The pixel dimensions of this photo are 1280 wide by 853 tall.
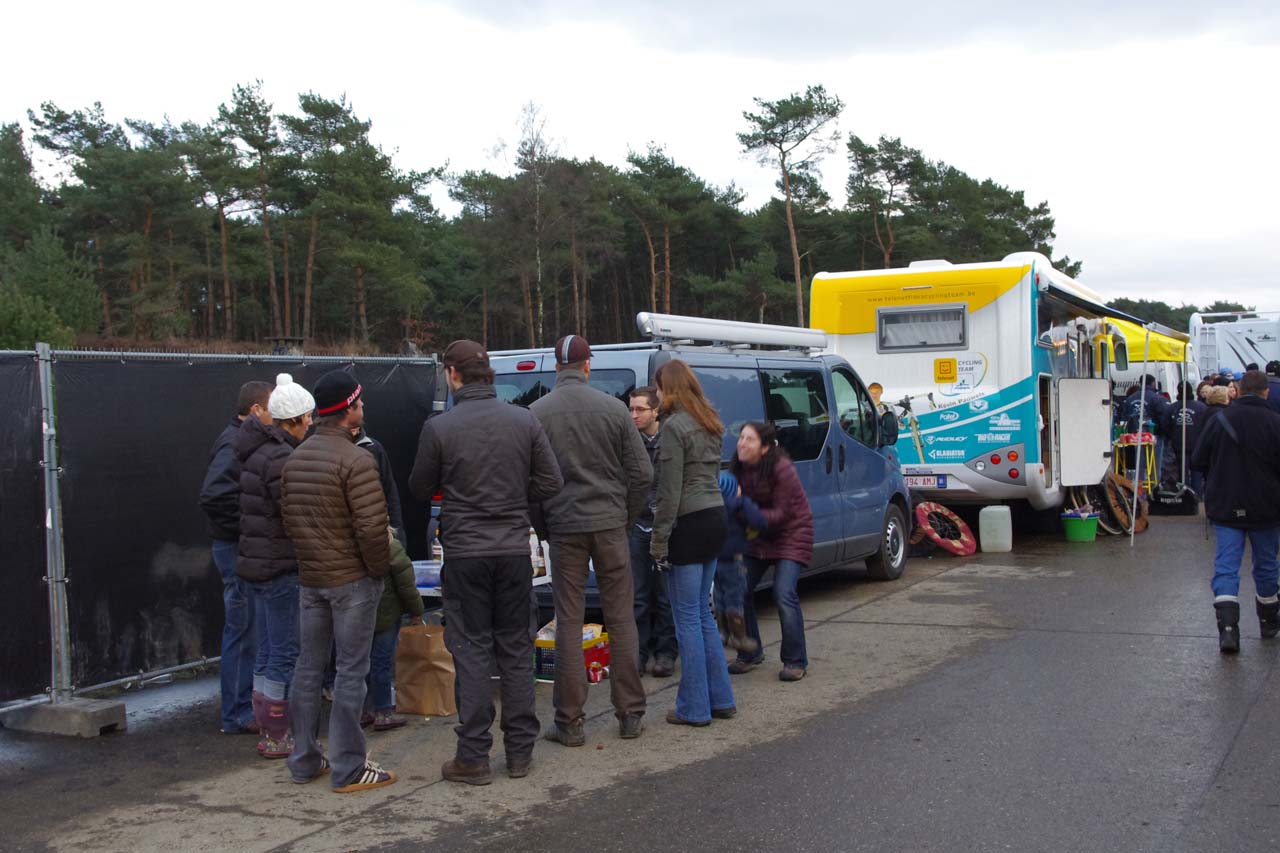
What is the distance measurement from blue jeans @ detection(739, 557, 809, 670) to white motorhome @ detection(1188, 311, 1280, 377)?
19.7m

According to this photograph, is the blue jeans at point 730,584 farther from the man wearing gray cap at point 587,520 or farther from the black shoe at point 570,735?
the black shoe at point 570,735

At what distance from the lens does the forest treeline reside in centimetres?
4859

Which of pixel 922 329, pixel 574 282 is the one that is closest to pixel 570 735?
pixel 922 329

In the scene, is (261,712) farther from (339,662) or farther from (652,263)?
(652,263)

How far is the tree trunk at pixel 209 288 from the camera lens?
51463 millimetres

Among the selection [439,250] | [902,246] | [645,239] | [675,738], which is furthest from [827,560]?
[439,250]

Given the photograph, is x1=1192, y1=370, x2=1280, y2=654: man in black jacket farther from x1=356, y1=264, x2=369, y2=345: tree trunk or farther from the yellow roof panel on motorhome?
x1=356, y1=264, x2=369, y2=345: tree trunk

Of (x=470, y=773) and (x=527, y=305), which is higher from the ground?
(x=527, y=305)

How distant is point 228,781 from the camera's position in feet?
19.1

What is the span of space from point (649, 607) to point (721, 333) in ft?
7.83

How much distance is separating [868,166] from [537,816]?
50083mm

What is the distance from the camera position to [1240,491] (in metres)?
7.82

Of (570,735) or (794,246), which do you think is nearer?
(570,735)

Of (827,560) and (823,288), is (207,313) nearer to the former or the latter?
(823,288)
